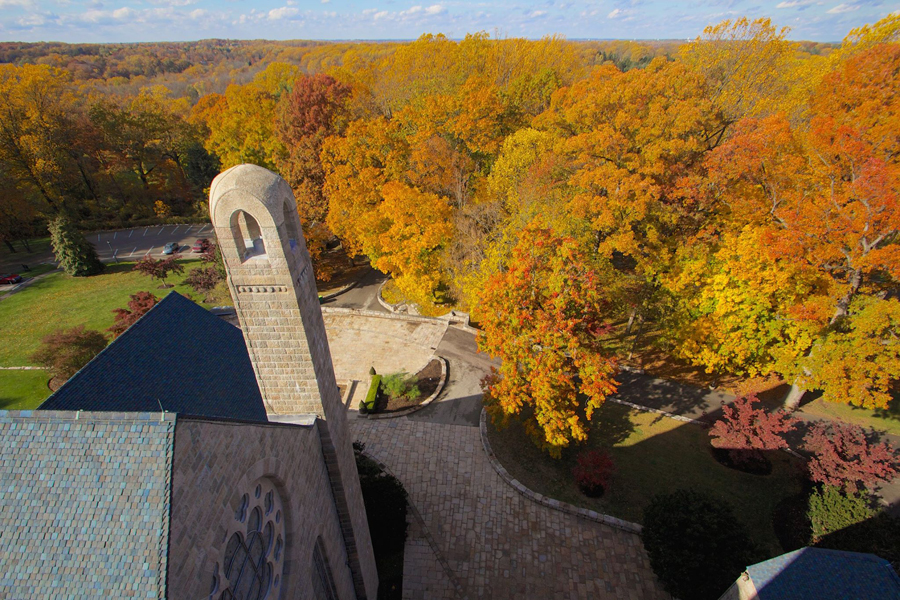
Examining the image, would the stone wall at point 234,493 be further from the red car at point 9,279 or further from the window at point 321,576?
the red car at point 9,279

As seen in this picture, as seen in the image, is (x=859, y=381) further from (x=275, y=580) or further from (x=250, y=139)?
(x=250, y=139)

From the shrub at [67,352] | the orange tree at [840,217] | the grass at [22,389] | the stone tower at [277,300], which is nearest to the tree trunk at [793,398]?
the orange tree at [840,217]

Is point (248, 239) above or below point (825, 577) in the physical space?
above

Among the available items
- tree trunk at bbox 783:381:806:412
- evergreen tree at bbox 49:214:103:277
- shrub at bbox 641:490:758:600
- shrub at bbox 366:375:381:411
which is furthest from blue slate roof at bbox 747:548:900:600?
evergreen tree at bbox 49:214:103:277

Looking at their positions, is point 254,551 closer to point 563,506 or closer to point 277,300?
point 277,300

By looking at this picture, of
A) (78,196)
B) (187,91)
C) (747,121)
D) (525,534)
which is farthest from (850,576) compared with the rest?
(187,91)

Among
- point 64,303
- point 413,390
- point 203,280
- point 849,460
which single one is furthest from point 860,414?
point 64,303
